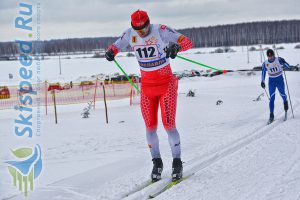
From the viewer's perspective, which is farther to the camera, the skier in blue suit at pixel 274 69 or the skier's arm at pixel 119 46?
the skier in blue suit at pixel 274 69

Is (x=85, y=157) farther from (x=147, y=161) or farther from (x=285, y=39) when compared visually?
(x=285, y=39)

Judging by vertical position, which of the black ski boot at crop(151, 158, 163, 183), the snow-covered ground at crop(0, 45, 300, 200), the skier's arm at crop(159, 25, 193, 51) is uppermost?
the skier's arm at crop(159, 25, 193, 51)

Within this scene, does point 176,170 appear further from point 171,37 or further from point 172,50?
point 171,37

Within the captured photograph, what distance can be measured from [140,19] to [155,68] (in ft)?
2.28

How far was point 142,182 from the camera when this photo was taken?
229 inches

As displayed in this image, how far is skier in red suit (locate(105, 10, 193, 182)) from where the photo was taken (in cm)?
570

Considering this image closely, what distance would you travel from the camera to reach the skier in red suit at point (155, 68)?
18.7ft

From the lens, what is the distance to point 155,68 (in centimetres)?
586

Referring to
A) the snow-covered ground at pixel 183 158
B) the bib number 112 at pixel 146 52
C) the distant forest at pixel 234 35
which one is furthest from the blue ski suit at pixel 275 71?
the distant forest at pixel 234 35

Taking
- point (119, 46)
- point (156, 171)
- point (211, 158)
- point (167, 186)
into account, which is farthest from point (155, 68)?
point (211, 158)

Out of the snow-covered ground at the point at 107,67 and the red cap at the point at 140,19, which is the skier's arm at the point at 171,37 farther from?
the snow-covered ground at the point at 107,67

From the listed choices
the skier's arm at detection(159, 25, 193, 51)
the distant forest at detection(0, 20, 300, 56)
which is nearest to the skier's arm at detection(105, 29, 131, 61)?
the skier's arm at detection(159, 25, 193, 51)

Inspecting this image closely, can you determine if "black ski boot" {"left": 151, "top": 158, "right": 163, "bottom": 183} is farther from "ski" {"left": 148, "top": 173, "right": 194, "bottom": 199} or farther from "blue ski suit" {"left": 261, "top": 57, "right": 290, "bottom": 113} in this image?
"blue ski suit" {"left": 261, "top": 57, "right": 290, "bottom": 113}

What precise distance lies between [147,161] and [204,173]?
1492 millimetres
